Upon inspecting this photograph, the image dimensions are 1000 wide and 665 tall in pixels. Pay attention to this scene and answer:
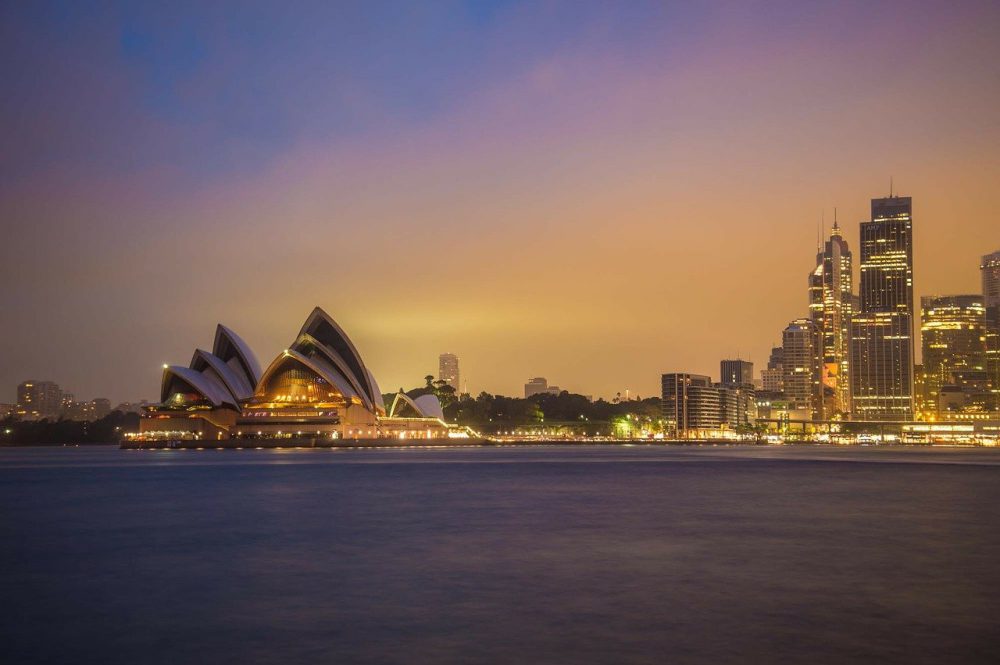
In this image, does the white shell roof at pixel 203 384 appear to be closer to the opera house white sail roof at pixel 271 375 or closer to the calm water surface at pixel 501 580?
the opera house white sail roof at pixel 271 375

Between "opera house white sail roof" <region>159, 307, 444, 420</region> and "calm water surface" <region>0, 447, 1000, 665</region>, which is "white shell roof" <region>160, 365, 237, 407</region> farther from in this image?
"calm water surface" <region>0, 447, 1000, 665</region>

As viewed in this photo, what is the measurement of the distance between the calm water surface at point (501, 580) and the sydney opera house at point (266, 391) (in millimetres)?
79671

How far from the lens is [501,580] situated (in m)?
18.7

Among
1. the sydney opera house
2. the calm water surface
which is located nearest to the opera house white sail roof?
the sydney opera house

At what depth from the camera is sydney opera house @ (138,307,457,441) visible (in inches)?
4656

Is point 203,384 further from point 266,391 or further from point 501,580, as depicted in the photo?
point 501,580

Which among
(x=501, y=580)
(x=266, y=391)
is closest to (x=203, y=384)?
(x=266, y=391)

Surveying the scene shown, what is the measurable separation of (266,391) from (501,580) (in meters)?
106

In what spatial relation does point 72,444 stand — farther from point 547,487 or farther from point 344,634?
point 344,634

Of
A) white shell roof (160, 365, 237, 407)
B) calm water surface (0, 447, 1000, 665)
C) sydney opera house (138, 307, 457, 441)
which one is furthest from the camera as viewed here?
sydney opera house (138, 307, 457, 441)

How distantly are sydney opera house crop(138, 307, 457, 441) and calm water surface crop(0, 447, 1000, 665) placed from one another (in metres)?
79.7

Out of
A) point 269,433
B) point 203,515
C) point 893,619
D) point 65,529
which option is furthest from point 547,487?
point 269,433

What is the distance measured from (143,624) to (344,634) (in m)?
3.47

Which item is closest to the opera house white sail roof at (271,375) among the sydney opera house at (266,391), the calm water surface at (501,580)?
the sydney opera house at (266,391)
